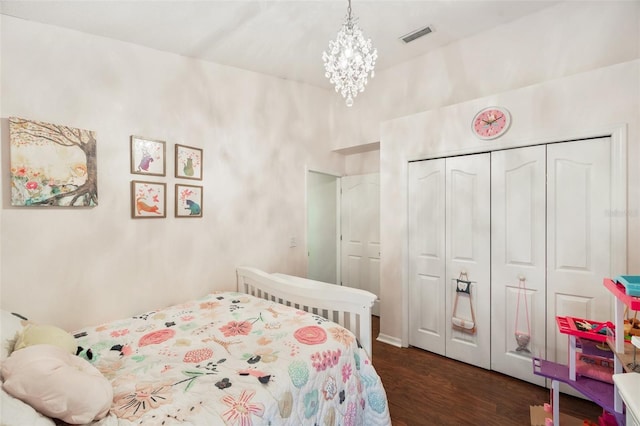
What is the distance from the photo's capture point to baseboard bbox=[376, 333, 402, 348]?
2919 mm

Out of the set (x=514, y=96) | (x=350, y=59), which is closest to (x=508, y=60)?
(x=514, y=96)

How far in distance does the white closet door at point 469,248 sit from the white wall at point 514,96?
0.22m

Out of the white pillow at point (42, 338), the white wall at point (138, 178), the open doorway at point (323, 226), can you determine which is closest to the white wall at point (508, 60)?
the open doorway at point (323, 226)

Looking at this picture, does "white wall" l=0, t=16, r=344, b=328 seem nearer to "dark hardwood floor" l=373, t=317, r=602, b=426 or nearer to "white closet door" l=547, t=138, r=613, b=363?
"dark hardwood floor" l=373, t=317, r=602, b=426

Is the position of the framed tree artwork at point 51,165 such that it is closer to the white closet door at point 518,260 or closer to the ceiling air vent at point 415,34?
the ceiling air vent at point 415,34

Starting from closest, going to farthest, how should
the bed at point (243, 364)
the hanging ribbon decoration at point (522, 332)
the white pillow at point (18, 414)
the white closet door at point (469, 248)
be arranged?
the white pillow at point (18, 414)
the bed at point (243, 364)
the hanging ribbon decoration at point (522, 332)
the white closet door at point (469, 248)

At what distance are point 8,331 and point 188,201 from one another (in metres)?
1.38

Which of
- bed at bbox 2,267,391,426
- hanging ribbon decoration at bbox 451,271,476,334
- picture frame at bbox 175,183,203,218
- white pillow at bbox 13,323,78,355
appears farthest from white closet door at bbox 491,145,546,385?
white pillow at bbox 13,323,78,355

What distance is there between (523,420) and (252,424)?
5.84 feet

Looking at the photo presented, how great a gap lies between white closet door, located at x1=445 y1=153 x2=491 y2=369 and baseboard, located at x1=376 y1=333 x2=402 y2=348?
1.54 ft

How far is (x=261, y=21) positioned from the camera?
7.31 ft

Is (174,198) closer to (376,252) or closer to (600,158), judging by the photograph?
(376,252)

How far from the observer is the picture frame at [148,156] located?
2.25m

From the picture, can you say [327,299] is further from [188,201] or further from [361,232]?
[361,232]
